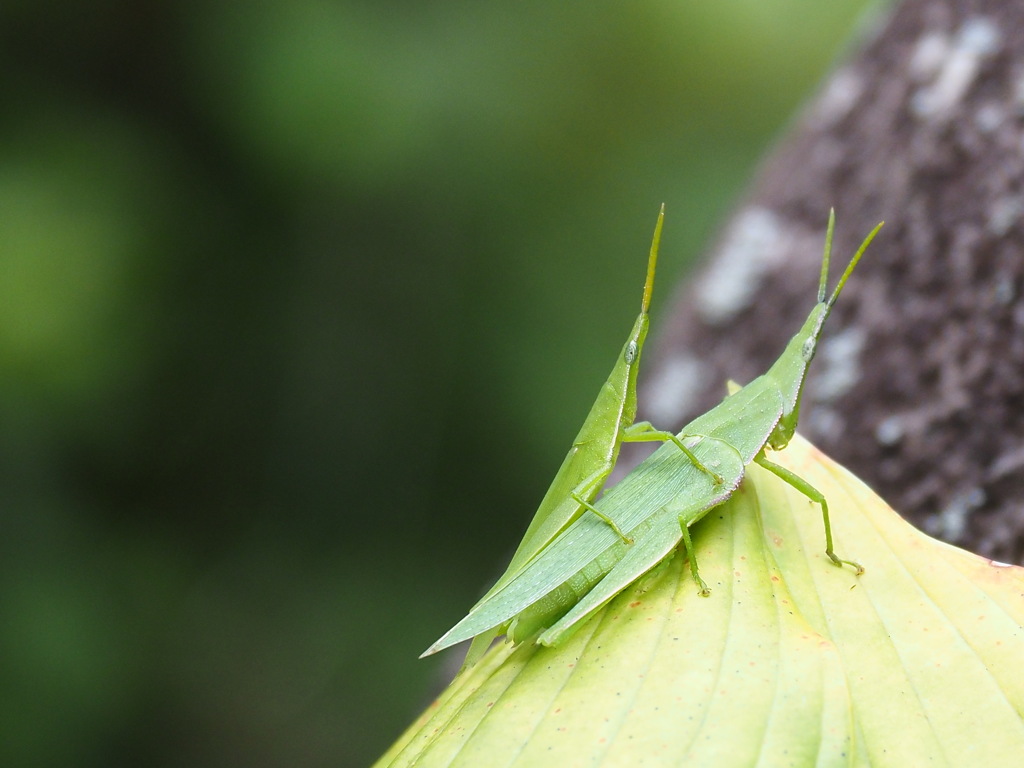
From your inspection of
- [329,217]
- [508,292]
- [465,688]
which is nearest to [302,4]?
[329,217]

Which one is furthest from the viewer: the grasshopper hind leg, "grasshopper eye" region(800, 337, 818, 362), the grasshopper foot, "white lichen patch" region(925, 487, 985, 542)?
"white lichen patch" region(925, 487, 985, 542)

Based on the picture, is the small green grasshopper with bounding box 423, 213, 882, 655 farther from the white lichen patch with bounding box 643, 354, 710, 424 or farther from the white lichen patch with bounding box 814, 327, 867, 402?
the white lichen patch with bounding box 643, 354, 710, 424

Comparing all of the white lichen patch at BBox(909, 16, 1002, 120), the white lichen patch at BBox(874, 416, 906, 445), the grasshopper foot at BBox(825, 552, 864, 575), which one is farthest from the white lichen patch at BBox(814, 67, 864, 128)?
the grasshopper foot at BBox(825, 552, 864, 575)

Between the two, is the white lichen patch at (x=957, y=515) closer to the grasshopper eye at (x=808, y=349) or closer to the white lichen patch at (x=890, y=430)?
the white lichen patch at (x=890, y=430)

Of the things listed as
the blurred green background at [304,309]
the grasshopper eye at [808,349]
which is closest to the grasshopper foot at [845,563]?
the grasshopper eye at [808,349]

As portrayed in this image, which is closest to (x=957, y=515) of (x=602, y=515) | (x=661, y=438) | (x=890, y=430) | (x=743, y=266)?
(x=890, y=430)

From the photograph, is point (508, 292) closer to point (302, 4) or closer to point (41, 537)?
point (302, 4)
